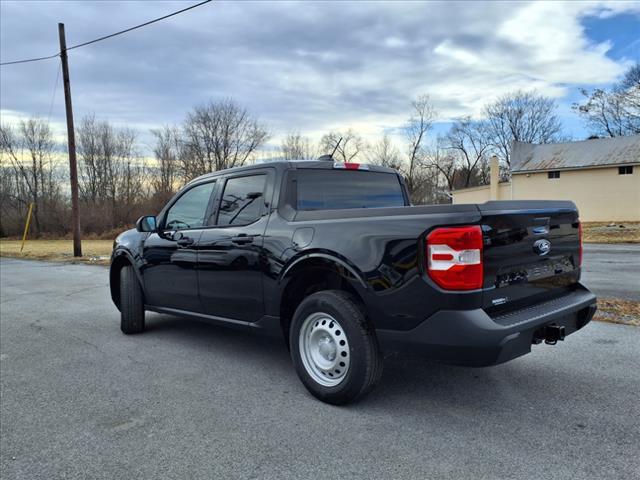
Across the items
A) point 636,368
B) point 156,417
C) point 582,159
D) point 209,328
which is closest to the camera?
point 156,417

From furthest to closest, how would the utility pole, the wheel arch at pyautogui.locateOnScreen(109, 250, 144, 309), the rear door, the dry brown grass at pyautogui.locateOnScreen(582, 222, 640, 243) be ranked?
the dry brown grass at pyautogui.locateOnScreen(582, 222, 640, 243), the utility pole, the wheel arch at pyautogui.locateOnScreen(109, 250, 144, 309), the rear door

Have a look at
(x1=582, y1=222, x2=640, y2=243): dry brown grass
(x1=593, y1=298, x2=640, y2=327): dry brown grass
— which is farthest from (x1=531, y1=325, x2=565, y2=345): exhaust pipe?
(x1=582, y1=222, x2=640, y2=243): dry brown grass

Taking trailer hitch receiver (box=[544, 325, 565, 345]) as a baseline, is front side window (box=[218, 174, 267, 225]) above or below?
above

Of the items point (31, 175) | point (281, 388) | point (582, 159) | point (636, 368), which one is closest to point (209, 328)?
point (281, 388)

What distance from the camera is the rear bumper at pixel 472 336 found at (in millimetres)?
2734

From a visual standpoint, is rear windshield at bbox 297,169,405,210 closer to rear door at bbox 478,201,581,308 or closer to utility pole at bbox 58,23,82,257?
rear door at bbox 478,201,581,308

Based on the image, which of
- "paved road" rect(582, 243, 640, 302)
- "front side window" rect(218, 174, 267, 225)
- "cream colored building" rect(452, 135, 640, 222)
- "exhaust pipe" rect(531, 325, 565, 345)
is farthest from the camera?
"cream colored building" rect(452, 135, 640, 222)

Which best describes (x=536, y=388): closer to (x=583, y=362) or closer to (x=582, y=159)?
(x=583, y=362)

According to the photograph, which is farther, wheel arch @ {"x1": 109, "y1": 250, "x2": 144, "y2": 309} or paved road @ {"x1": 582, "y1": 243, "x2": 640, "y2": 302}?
paved road @ {"x1": 582, "y1": 243, "x2": 640, "y2": 302}

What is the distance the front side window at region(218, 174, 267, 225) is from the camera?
4.10 metres

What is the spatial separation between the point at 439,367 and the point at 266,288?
1730 millimetres

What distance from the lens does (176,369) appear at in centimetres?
431

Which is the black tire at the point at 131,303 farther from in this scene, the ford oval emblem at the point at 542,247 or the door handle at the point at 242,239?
the ford oval emblem at the point at 542,247

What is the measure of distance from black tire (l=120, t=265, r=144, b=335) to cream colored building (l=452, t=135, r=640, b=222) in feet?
102
